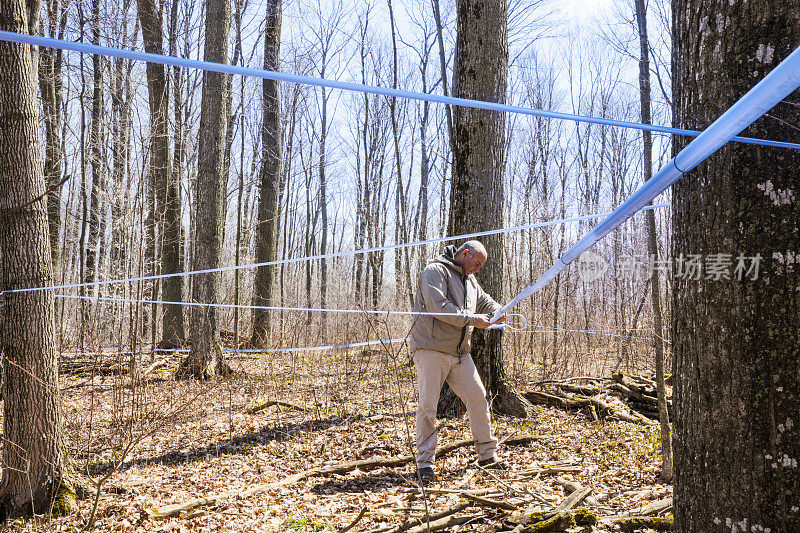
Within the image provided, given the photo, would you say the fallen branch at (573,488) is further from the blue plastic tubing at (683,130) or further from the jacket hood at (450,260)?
the blue plastic tubing at (683,130)

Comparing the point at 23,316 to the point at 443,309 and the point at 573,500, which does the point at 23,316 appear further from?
the point at 573,500

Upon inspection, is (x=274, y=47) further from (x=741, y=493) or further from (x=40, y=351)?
(x=741, y=493)

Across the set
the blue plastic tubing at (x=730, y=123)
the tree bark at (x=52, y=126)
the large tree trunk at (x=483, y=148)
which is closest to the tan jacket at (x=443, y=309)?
the large tree trunk at (x=483, y=148)

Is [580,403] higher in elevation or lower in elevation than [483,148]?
lower

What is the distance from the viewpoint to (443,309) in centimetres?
442

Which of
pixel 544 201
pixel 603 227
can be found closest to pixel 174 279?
pixel 603 227

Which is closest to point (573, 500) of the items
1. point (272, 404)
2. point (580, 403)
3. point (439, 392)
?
point (439, 392)

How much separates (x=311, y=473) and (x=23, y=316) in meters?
2.49

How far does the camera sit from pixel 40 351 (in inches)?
152

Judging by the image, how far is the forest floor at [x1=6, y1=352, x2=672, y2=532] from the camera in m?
3.58

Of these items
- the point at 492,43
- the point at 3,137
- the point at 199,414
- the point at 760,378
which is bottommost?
the point at 199,414

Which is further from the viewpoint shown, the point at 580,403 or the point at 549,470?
the point at 580,403

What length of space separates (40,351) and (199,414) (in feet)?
9.92

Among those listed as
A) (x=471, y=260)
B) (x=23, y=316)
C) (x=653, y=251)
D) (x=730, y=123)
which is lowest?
(x=23, y=316)
